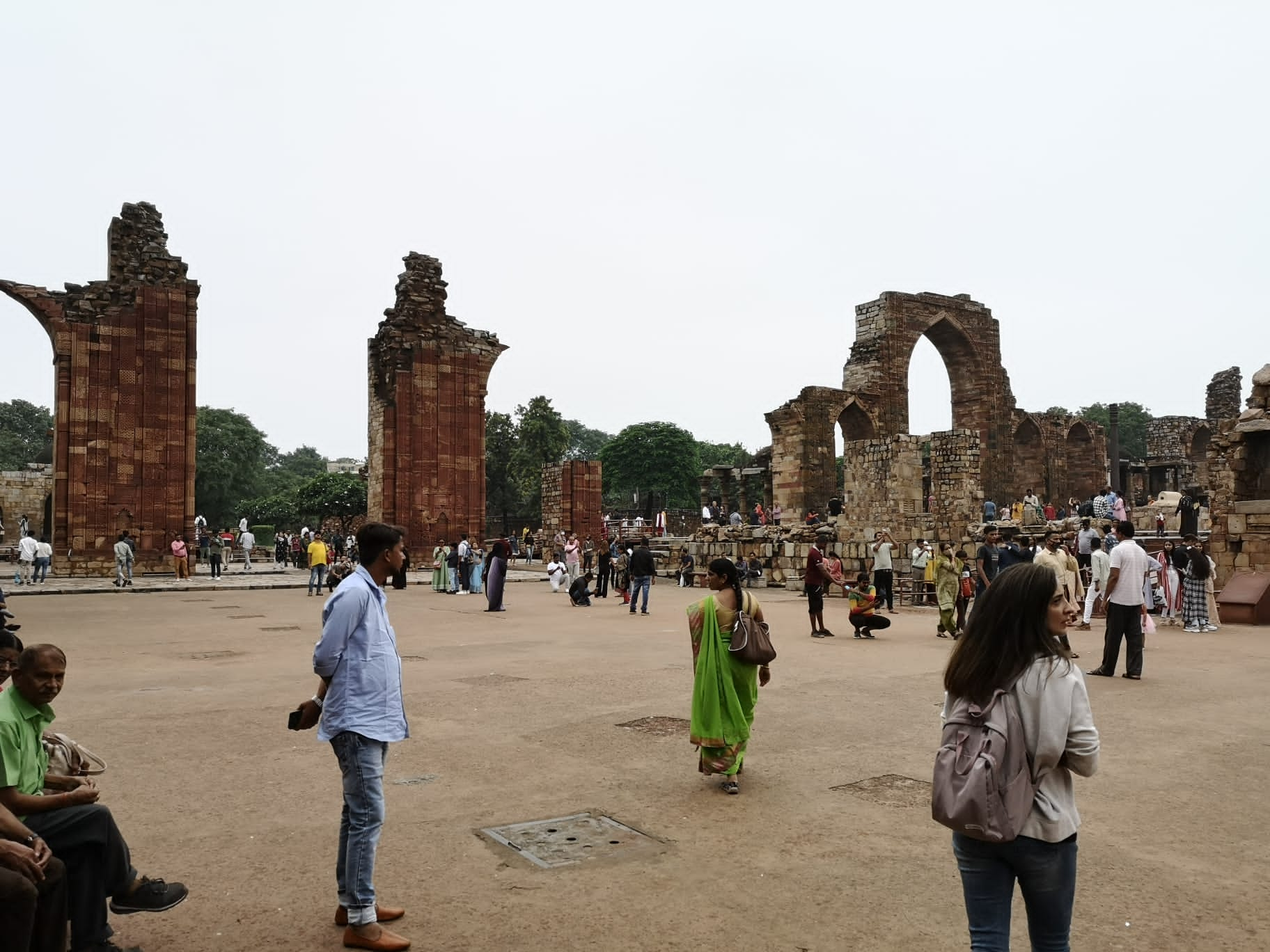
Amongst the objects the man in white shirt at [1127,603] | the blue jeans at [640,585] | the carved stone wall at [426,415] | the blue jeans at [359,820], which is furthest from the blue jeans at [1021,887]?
the carved stone wall at [426,415]

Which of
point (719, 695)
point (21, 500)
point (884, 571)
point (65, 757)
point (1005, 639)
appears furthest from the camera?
point (21, 500)

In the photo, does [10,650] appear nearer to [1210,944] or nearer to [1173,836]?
[1210,944]

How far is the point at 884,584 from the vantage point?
52.3ft

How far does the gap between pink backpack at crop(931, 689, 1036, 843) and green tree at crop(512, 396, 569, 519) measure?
56.4m

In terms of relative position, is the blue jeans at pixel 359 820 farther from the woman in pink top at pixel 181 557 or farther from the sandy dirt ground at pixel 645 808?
the woman in pink top at pixel 181 557

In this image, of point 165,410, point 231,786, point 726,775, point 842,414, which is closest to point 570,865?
point 726,775

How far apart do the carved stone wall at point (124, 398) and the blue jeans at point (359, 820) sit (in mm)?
24112

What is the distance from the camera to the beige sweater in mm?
2238

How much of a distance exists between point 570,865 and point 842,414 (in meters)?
30.4

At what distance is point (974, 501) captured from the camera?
22141 mm

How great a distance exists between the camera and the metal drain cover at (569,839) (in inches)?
160

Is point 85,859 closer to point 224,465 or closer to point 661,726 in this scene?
point 661,726

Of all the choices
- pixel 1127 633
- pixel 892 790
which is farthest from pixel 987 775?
pixel 1127 633

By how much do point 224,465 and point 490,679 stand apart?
52.4 metres
